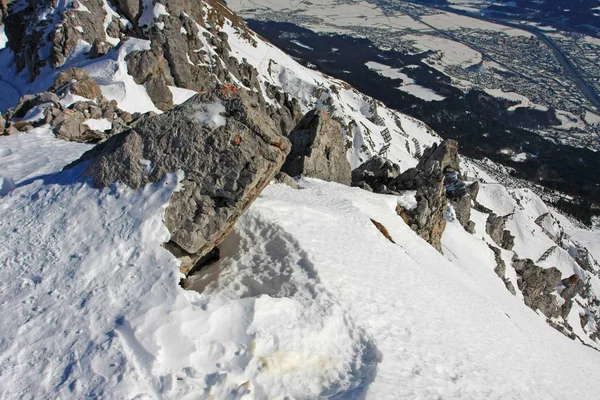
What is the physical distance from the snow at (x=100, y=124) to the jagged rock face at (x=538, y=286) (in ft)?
146

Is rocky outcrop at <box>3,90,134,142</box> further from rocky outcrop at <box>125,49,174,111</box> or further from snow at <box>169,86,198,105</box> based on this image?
snow at <box>169,86,198,105</box>

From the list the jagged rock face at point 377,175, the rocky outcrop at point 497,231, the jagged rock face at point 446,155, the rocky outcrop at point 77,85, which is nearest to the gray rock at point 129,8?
the rocky outcrop at point 77,85

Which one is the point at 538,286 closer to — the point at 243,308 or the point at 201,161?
the point at 243,308

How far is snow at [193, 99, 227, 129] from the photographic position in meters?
15.0

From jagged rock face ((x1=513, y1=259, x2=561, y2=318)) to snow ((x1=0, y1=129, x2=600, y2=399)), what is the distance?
2946 centimetres

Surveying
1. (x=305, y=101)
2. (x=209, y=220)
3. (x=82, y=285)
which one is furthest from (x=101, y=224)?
(x=305, y=101)

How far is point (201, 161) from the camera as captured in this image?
1477 cm

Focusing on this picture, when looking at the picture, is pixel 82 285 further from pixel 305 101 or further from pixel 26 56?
pixel 305 101

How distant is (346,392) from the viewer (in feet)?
37.5

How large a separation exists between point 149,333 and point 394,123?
130 metres

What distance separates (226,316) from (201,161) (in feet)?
18.2

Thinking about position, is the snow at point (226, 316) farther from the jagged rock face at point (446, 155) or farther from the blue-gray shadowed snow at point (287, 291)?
the jagged rock face at point (446, 155)

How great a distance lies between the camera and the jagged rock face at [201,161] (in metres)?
14.4

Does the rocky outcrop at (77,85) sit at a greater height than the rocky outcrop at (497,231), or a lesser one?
greater
